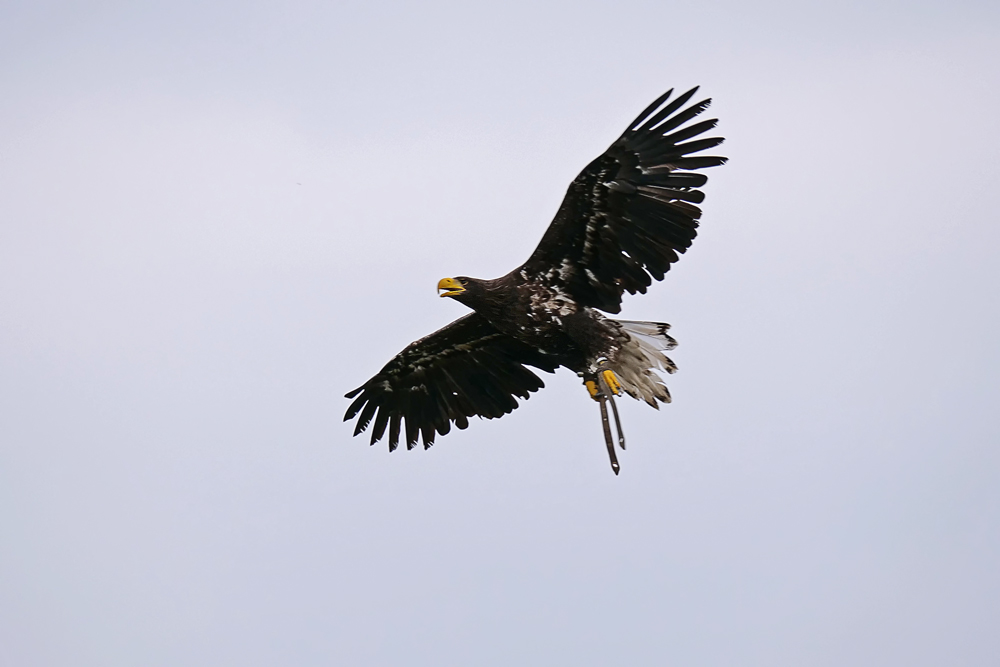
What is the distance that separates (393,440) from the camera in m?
15.6

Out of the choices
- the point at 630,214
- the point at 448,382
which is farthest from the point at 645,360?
the point at 448,382

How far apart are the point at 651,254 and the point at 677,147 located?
1.05m

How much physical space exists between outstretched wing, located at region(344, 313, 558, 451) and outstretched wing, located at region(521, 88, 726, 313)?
155cm

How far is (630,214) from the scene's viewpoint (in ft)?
42.2

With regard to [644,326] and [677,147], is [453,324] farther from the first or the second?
[677,147]

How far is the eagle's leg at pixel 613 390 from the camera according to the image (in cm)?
1209

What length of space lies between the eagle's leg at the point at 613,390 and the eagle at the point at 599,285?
0.01m

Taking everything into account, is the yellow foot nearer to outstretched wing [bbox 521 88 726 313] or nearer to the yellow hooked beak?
outstretched wing [bbox 521 88 726 313]

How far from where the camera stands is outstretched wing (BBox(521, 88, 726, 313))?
41.2ft

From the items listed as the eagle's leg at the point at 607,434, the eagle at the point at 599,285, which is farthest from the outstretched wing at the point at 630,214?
the eagle's leg at the point at 607,434

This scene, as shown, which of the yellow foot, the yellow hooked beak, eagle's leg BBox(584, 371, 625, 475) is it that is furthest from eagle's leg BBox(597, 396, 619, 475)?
the yellow hooked beak

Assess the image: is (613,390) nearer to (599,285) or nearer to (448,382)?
(599,285)

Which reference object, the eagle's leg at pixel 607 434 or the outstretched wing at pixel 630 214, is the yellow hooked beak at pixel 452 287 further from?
the eagle's leg at pixel 607 434

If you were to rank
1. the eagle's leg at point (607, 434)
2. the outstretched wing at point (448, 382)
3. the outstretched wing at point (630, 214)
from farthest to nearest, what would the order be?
the outstretched wing at point (448, 382) → the outstretched wing at point (630, 214) → the eagle's leg at point (607, 434)
